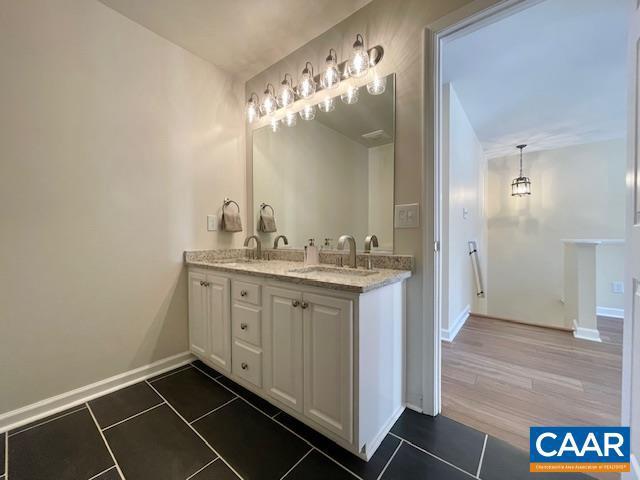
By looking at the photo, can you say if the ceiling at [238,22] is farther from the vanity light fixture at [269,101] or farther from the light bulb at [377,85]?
the light bulb at [377,85]

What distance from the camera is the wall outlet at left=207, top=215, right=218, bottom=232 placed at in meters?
2.16

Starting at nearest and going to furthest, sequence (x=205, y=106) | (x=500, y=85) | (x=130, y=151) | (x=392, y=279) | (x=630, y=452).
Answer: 1. (x=630, y=452)
2. (x=392, y=279)
3. (x=130, y=151)
4. (x=205, y=106)
5. (x=500, y=85)

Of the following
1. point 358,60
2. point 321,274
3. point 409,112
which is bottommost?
point 321,274

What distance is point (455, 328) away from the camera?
8.61 feet

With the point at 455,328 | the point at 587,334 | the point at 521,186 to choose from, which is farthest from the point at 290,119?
the point at 521,186

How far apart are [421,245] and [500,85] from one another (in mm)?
2110

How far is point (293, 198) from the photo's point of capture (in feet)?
7.19

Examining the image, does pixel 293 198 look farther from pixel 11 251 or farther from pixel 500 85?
pixel 500 85

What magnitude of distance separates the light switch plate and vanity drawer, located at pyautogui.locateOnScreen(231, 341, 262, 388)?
1.11m

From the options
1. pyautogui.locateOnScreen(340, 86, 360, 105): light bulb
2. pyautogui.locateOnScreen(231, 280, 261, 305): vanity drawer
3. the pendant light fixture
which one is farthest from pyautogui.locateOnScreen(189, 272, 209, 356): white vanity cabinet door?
the pendant light fixture

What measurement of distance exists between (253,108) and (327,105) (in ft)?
2.37

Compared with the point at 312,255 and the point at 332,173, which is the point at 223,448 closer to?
the point at 312,255

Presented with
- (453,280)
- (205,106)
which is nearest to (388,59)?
(205,106)

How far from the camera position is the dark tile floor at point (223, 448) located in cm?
108
